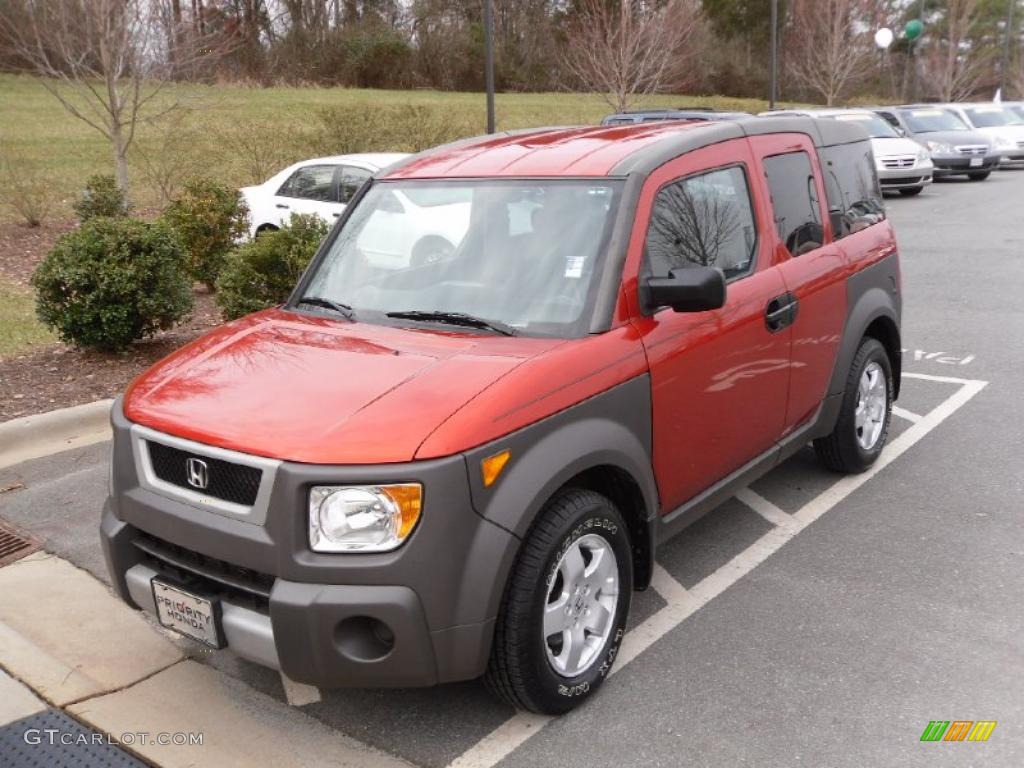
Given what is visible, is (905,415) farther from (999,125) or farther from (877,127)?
(999,125)

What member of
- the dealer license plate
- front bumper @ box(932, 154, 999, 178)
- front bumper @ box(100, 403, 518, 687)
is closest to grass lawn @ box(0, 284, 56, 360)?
the dealer license plate

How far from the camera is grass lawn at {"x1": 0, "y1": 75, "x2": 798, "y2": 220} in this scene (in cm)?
1911

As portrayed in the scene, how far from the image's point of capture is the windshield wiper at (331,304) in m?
3.96

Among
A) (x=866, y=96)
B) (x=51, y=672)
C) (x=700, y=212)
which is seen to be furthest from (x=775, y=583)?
(x=866, y=96)

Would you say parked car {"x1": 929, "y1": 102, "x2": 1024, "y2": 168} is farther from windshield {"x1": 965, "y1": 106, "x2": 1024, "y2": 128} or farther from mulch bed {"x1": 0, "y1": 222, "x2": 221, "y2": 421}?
mulch bed {"x1": 0, "y1": 222, "x2": 221, "y2": 421}

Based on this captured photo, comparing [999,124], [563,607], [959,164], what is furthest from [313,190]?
[999,124]

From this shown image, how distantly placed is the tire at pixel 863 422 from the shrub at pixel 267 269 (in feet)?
14.5

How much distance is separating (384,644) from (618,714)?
92 centimetres

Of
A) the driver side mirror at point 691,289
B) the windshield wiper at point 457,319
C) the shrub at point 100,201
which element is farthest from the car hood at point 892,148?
the windshield wiper at point 457,319

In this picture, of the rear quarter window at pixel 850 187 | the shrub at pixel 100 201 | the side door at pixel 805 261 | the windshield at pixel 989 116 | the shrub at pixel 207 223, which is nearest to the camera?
the side door at pixel 805 261

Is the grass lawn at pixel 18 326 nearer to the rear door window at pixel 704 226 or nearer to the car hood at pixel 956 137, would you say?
the rear door window at pixel 704 226

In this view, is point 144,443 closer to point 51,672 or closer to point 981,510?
point 51,672

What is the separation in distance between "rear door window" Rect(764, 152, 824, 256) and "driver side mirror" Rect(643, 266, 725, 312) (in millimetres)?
1147

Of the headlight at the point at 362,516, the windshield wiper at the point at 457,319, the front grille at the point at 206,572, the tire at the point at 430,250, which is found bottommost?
the front grille at the point at 206,572
